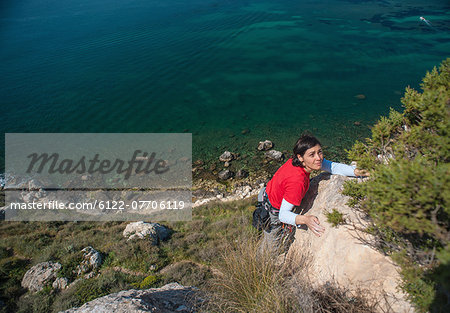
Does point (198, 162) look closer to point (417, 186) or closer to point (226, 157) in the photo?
point (226, 157)

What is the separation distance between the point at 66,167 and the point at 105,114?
6607mm

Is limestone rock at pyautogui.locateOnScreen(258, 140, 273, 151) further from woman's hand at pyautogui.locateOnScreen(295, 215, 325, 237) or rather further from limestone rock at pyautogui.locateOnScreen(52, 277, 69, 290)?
woman's hand at pyautogui.locateOnScreen(295, 215, 325, 237)

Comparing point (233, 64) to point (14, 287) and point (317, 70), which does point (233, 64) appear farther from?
point (14, 287)

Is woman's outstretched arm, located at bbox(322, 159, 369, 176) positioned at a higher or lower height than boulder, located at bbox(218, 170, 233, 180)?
higher

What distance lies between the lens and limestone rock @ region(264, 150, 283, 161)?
1409 centimetres

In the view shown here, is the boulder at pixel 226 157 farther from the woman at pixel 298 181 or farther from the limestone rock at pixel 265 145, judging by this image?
the woman at pixel 298 181


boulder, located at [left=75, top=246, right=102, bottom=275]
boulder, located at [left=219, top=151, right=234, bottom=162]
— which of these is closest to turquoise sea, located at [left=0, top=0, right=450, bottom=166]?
boulder, located at [left=219, top=151, right=234, bottom=162]

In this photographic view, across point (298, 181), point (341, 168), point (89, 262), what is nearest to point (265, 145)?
point (89, 262)

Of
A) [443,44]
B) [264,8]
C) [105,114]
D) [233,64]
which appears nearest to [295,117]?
[233,64]

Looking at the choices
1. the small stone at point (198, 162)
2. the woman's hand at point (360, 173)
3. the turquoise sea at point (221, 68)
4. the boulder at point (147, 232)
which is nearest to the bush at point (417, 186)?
the woman's hand at point (360, 173)

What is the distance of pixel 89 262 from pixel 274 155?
1002 centimetres

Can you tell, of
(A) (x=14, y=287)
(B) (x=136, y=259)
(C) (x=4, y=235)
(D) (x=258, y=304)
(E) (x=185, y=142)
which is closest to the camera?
(D) (x=258, y=304)

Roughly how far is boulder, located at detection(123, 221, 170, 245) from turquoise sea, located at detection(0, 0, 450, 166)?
7.43m

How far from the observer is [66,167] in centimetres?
1570
